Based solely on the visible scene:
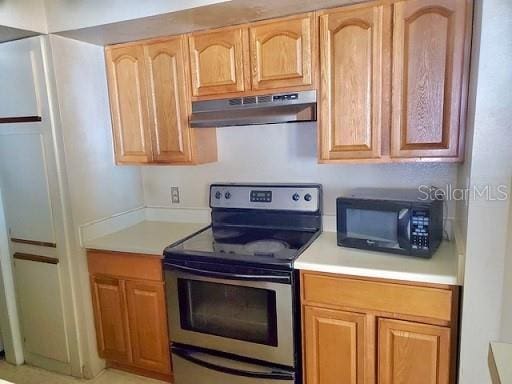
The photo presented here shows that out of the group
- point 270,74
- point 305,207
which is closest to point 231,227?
point 305,207

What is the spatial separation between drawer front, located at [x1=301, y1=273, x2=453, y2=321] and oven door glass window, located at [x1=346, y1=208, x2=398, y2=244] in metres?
0.25

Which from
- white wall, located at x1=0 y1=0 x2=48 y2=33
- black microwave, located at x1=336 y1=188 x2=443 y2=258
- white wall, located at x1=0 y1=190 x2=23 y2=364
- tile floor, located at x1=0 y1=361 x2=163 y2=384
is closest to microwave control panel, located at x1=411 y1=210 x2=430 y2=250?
black microwave, located at x1=336 y1=188 x2=443 y2=258

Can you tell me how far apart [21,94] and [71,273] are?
3.55 feet

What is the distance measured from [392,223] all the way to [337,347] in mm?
641

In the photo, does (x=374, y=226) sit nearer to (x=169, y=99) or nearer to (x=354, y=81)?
(x=354, y=81)

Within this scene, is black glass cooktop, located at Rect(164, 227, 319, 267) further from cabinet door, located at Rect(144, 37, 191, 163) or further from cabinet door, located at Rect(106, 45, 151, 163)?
cabinet door, located at Rect(106, 45, 151, 163)

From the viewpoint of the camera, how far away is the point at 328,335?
6.08 feet

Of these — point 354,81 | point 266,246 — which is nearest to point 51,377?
point 266,246

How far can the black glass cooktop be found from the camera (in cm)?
194

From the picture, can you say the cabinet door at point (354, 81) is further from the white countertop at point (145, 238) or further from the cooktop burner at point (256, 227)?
the white countertop at point (145, 238)

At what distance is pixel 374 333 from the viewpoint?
1.76 metres

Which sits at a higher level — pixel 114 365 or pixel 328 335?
pixel 328 335

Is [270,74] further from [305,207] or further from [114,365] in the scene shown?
[114,365]

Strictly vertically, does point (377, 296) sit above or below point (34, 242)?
below
